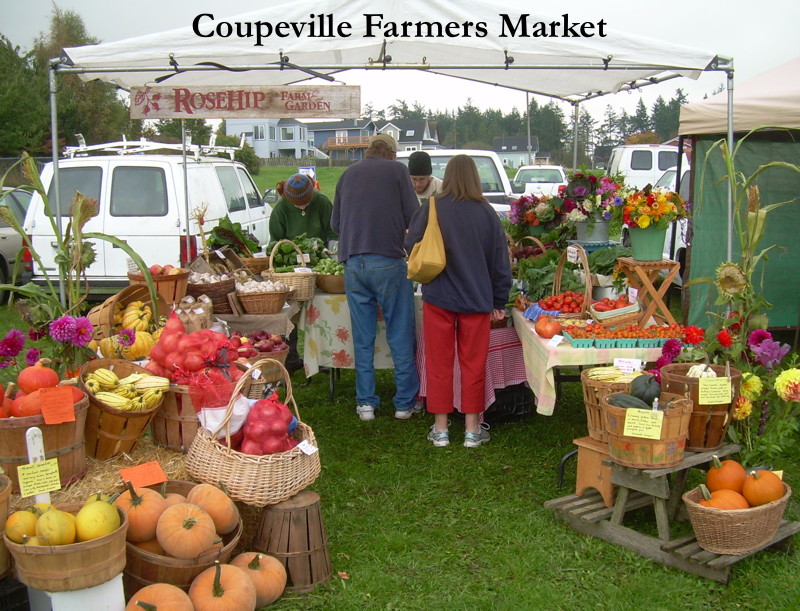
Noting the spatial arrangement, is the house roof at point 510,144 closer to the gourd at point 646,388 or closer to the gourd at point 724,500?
the gourd at point 646,388

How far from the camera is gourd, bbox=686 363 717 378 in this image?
3.64 m

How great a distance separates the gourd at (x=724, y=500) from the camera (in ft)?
10.8

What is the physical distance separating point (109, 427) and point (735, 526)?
2656mm

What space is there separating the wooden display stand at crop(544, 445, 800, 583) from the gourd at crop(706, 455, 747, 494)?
0.08 m

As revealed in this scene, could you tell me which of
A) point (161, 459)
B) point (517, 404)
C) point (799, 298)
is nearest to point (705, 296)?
point (799, 298)

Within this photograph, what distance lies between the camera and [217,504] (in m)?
2.98

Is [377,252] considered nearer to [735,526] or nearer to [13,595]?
[735,526]

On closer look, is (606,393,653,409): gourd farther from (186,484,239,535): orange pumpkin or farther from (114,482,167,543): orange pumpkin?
(114,482,167,543): orange pumpkin

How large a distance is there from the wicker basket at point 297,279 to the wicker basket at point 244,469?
221 cm

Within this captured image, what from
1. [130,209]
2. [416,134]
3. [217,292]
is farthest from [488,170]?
[416,134]

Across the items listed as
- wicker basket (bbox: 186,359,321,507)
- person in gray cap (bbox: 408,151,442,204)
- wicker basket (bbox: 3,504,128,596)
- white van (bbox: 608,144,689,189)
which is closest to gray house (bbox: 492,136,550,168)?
white van (bbox: 608,144,689,189)

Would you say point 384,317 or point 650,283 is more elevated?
point 650,283

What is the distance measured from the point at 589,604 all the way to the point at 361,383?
270 cm

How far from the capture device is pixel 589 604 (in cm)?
Result: 318
